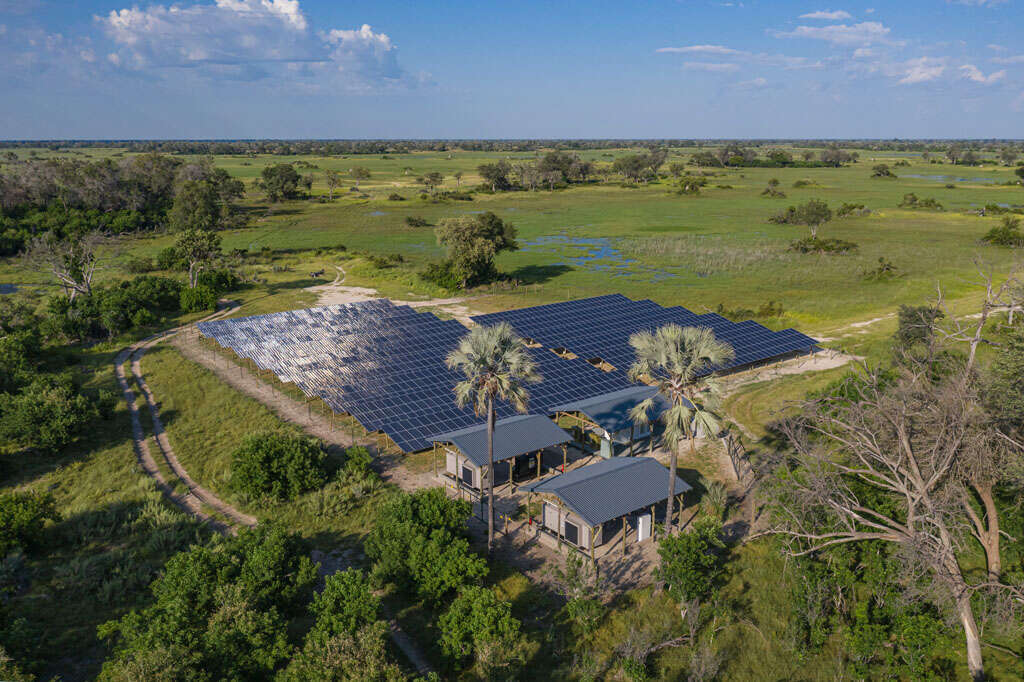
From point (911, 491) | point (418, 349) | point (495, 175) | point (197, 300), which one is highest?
point (495, 175)

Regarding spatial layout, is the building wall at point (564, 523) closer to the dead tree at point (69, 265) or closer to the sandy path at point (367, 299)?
the sandy path at point (367, 299)

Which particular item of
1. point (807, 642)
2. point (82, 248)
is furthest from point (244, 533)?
point (82, 248)

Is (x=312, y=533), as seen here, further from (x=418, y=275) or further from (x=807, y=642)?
(x=418, y=275)

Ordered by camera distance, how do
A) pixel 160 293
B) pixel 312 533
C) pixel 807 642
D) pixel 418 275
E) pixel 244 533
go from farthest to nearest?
pixel 418 275
pixel 160 293
pixel 312 533
pixel 244 533
pixel 807 642

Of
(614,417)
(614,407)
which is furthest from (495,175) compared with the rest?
(614,417)

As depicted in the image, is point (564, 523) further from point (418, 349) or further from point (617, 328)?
point (617, 328)
